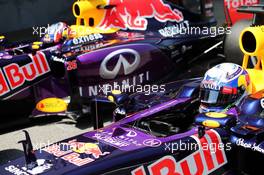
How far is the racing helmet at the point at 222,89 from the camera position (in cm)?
379

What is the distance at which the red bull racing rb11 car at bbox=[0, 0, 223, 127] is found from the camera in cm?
585

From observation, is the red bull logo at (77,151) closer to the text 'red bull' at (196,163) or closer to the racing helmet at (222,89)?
the text 'red bull' at (196,163)

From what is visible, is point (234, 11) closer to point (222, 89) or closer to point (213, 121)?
point (222, 89)

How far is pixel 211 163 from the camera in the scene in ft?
10.9

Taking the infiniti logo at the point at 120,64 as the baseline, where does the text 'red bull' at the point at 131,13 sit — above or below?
above

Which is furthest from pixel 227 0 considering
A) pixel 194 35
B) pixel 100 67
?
pixel 100 67

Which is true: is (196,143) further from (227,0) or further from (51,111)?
(227,0)

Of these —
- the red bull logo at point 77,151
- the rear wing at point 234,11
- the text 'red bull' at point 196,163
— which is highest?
the rear wing at point 234,11

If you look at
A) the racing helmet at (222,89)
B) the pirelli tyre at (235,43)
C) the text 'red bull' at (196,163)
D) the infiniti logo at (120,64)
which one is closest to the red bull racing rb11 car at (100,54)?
the infiniti logo at (120,64)

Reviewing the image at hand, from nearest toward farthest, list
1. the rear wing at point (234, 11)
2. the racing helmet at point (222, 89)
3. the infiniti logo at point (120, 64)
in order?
the racing helmet at point (222, 89), the infiniti logo at point (120, 64), the rear wing at point (234, 11)

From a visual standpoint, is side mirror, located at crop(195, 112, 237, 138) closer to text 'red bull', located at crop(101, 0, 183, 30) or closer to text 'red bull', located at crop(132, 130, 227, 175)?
text 'red bull', located at crop(132, 130, 227, 175)

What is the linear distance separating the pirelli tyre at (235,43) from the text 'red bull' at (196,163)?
2919 millimetres

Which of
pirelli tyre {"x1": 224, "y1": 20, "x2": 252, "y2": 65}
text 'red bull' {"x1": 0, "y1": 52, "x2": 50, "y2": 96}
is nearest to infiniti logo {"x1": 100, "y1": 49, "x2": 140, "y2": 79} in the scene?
text 'red bull' {"x1": 0, "y1": 52, "x2": 50, "y2": 96}

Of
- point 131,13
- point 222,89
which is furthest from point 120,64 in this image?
point 222,89
